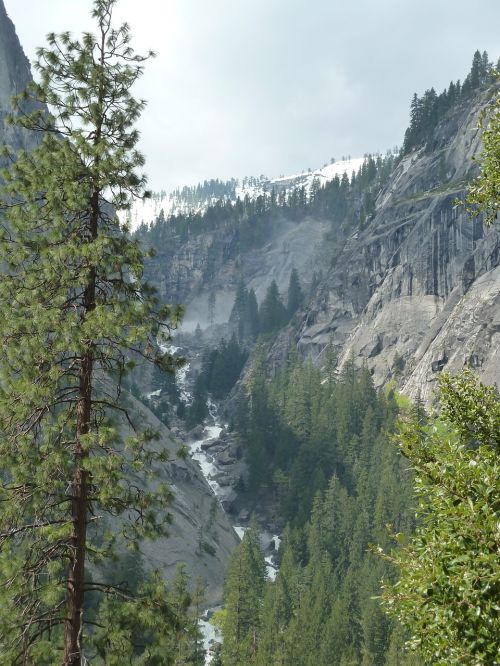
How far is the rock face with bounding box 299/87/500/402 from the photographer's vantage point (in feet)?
313

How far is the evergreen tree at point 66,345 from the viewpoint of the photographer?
11984mm

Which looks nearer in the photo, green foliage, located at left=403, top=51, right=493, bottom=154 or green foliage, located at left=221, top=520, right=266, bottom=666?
green foliage, located at left=221, top=520, right=266, bottom=666

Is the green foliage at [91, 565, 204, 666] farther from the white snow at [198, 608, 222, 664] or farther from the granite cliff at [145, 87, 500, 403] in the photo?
the granite cliff at [145, 87, 500, 403]

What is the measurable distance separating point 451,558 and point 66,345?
8.66 m

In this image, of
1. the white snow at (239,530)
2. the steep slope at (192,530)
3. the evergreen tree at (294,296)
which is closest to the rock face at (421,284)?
the evergreen tree at (294,296)

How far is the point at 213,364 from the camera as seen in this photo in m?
143

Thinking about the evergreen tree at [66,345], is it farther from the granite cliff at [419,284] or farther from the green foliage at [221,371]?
the green foliage at [221,371]

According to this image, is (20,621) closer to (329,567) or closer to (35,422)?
(35,422)

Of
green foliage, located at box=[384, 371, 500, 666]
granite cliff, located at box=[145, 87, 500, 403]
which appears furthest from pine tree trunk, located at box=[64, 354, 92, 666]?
granite cliff, located at box=[145, 87, 500, 403]

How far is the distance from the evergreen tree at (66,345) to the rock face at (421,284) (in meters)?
77.7

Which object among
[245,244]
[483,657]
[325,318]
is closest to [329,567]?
[483,657]

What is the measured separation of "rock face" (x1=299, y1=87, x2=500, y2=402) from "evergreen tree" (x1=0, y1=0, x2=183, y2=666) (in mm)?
77690

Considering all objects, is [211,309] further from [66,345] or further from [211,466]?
[66,345]

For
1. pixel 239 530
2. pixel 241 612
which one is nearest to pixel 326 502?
pixel 239 530
